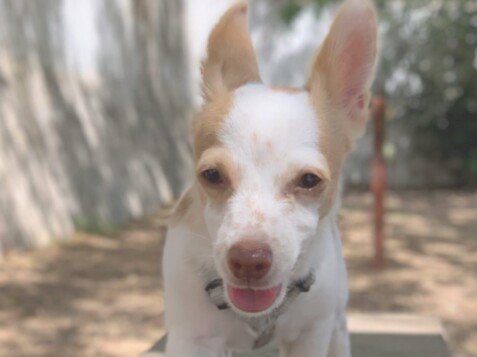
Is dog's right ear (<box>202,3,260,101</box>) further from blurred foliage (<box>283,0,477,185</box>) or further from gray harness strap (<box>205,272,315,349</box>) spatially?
blurred foliage (<box>283,0,477,185</box>)

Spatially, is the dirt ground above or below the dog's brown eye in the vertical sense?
below

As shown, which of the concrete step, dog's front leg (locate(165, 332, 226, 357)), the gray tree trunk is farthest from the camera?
the gray tree trunk

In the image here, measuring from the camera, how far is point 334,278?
2258 millimetres

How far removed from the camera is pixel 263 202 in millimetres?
1832

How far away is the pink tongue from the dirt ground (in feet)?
9.96

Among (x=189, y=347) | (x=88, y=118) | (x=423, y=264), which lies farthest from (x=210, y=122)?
(x=88, y=118)

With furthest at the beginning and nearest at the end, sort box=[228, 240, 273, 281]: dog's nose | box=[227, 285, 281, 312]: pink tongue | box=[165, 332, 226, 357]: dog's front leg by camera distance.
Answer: box=[165, 332, 226, 357]: dog's front leg → box=[227, 285, 281, 312]: pink tongue → box=[228, 240, 273, 281]: dog's nose

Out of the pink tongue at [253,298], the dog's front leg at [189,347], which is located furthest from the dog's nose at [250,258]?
the dog's front leg at [189,347]

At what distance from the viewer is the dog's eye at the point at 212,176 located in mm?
1929

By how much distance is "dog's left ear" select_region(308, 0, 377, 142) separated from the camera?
2.16 meters

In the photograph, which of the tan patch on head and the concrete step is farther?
the concrete step

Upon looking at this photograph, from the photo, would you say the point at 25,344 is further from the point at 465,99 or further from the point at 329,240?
the point at 465,99

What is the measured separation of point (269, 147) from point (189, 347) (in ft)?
2.11

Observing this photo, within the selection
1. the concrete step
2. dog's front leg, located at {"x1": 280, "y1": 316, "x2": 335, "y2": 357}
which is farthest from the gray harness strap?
the concrete step
